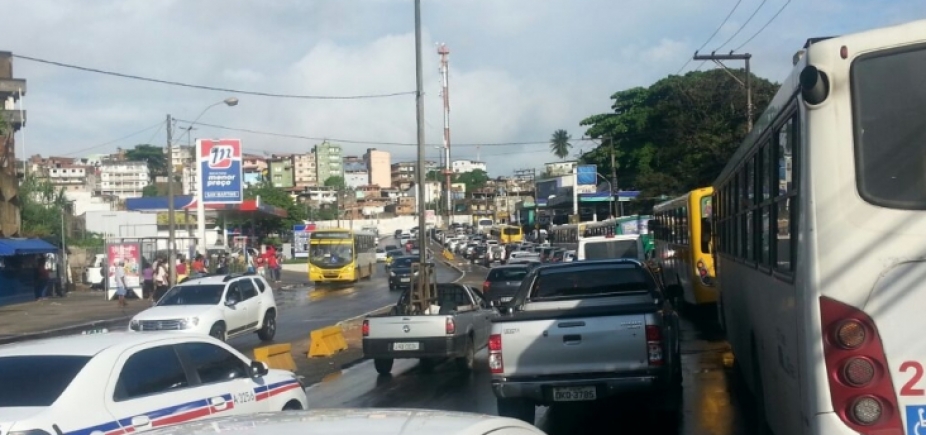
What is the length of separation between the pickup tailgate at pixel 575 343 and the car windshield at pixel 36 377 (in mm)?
4396

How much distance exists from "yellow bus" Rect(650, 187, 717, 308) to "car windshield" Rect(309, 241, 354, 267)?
32944 millimetres

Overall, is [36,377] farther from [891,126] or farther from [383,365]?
[383,365]

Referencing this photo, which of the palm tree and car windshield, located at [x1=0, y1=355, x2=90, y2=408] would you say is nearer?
car windshield, located at [x1=0, y1=355, x2=90, y2=408]

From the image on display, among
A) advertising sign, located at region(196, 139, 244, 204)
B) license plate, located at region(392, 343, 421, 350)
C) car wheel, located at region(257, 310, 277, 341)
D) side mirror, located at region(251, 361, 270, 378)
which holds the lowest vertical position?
car wheel, located at region(257, 310, 277, 341)

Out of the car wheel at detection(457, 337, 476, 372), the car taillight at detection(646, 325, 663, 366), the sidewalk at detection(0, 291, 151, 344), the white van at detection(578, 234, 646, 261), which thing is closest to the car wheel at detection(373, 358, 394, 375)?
the car wheel at detection(457, 337, 476, 372)

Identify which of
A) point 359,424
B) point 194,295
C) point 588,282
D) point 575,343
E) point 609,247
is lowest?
point 194,295

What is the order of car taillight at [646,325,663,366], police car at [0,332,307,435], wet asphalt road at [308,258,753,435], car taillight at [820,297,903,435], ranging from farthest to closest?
1. wet asphalt road at [308,258,753,435]
2. car taillight at [646,325,663,366]
3. police car at [0,332,307,435]
4. car taillight at [820,297,903,435]

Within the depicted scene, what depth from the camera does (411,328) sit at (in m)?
18.3

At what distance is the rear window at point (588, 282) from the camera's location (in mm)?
13336

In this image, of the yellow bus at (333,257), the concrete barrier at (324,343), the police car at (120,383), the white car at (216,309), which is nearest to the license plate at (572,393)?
the police car at (120,383)

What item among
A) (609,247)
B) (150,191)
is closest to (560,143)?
(150,191)

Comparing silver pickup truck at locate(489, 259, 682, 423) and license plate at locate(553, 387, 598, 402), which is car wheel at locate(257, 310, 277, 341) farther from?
license plate at locate(553, 387, 598, 402)

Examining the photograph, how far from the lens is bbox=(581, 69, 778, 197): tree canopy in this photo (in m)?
61.7

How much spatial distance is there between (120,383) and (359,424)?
5088 millimetres
